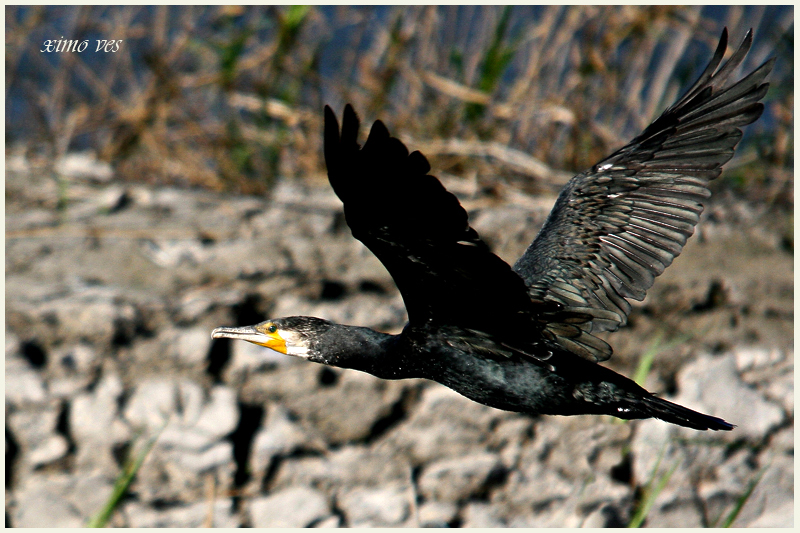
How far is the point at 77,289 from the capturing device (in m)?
5.69

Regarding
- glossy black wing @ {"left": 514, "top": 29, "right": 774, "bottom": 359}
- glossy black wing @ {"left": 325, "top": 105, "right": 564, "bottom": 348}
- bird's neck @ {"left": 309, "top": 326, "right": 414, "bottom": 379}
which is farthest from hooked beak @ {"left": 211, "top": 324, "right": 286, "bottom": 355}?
glossy black wing @ {"left": 514, "top": 29, "right": 774, "bottom": 359}

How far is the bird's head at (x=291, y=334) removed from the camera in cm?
263

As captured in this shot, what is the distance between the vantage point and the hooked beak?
105 inches

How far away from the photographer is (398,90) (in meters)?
6.81

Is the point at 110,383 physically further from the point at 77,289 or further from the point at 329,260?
the point at 329,260

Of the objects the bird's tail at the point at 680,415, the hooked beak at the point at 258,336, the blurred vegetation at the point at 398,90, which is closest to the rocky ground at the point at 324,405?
the blurred vegetation at the point at 398,90

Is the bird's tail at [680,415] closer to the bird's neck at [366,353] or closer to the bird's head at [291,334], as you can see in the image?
the bird's neck at [366,353]

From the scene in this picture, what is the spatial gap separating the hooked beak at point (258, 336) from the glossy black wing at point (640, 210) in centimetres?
85

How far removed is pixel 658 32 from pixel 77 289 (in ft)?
14.6

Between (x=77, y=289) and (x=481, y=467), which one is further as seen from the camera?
(x=77, y=289)

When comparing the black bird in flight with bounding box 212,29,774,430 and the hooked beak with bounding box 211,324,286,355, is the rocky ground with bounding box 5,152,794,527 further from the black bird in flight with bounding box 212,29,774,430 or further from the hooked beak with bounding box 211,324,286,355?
the hooked beak with bounding box 211,324,286,355

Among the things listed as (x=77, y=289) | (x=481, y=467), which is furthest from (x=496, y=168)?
(x=77, y=289)

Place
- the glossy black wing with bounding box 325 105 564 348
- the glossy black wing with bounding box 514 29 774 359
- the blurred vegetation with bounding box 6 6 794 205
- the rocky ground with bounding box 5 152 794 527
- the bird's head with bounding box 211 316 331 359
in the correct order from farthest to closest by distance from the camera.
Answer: the blurred vegetation with bounding box 6 6 794 205 < the rocky ground with bounding box 5 152 794 527 < the glossy black wing with bounding box 514 29 774 359 < the bird's head with bounding box 211 316 331 359 < the glossy black wing with bounding box 325 105 564 348

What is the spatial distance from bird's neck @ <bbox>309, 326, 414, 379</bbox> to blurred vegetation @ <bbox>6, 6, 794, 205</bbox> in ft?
10.8
